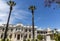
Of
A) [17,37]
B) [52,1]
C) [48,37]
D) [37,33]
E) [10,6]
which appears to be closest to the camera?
[52,1]

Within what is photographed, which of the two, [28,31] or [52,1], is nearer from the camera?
[52,1]

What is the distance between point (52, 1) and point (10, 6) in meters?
52.3

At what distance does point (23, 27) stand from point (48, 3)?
70.9 m

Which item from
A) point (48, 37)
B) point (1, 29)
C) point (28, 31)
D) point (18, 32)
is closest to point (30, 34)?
point (28, 31)

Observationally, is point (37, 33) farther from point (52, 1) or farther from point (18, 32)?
point (52, 1)

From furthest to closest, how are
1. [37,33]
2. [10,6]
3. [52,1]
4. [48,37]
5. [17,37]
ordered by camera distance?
1. [37,33]
2. [17,37]
3. [10,6]
4. [48,37]
5. [52,1]

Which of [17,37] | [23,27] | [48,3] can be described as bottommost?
[17,37]

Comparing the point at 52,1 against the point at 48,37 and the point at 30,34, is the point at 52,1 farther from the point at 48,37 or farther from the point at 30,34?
the point at 30,34

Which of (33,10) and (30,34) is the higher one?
(33,10)

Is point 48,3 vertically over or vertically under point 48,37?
over

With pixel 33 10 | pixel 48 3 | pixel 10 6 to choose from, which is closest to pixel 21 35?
pixel 33 10

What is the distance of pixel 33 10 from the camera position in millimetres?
65188

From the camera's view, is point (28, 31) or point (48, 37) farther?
point (28, 31)

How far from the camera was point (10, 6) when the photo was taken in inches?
2302
